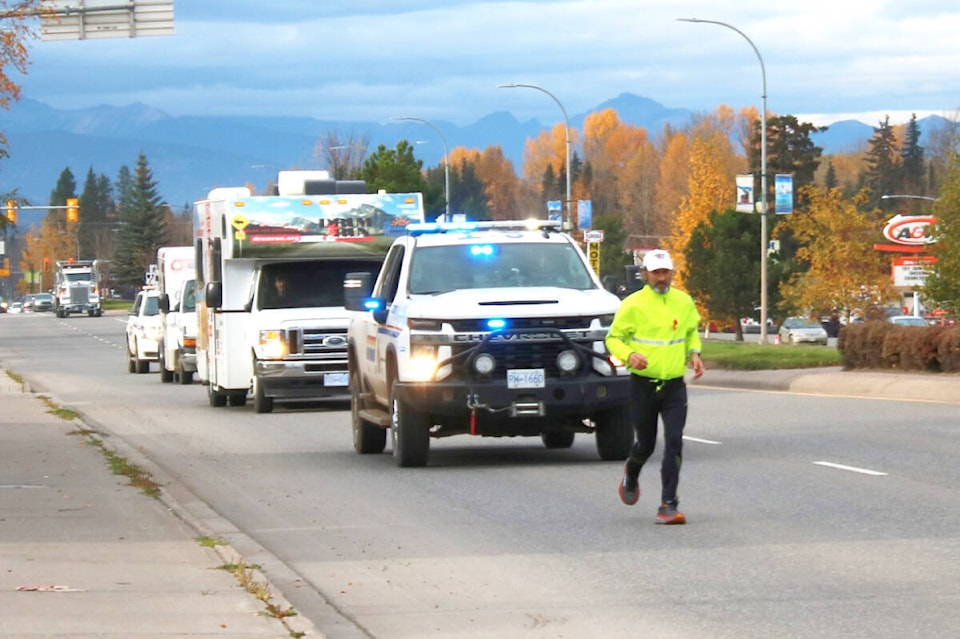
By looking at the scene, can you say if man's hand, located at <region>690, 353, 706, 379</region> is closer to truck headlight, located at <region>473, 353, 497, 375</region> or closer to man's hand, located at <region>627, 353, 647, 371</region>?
man's hand, located at <region>627, 353, 647, 371</region>

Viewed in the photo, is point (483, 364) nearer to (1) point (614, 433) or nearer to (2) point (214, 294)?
(1) point (614, 433)

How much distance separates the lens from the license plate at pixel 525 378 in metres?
15.6

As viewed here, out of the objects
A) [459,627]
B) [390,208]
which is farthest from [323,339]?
[459,627]

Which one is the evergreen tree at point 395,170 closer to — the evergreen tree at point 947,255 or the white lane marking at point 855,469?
the evergreen tree at point 947,255

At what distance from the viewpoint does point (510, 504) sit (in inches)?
534

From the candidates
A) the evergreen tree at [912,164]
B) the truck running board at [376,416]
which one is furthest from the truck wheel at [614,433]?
the evergreen tree at [912,164]

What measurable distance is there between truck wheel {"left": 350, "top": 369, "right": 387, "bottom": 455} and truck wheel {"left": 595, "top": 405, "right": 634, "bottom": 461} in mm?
2580

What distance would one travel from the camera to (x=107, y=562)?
34.1 ft

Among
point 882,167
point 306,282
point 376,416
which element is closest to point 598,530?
point 376,416

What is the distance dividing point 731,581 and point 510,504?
3985 mm

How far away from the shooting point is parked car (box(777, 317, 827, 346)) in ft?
227

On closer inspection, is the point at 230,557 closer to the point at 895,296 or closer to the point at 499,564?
the point at 499,564

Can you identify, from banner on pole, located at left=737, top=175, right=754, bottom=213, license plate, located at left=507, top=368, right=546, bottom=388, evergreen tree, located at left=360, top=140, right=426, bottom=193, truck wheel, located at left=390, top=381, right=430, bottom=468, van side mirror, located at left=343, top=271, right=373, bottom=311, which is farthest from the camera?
evergreen tree, located at left=360, top=140, right=426, bottom=193

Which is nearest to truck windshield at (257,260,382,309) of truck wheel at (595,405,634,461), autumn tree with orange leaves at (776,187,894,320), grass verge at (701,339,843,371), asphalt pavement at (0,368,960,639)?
asphalt pavement at (0,368,960,639)
